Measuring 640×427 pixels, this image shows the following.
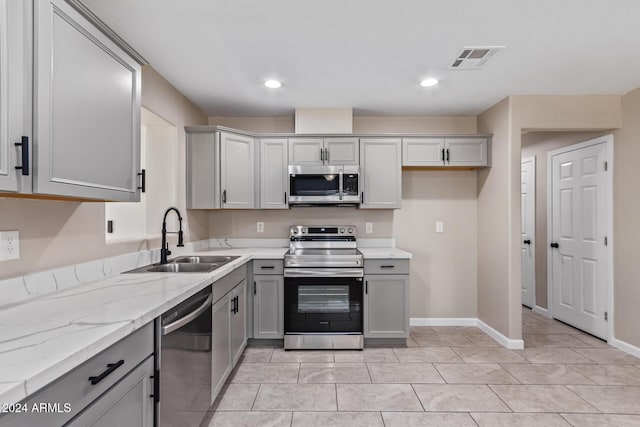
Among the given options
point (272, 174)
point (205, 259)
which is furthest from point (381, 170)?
point (205, 259)

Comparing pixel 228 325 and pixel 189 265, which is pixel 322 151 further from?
pixel 228 325

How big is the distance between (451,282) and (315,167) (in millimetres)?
2091

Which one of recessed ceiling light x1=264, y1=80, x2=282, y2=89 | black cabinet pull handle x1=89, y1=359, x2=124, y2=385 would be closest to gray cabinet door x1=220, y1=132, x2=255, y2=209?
recessed ceiling light x1=264, y1=80, x2=282, y2=89

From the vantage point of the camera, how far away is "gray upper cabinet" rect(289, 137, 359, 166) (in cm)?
356

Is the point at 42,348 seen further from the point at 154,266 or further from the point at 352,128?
the point at 352,128

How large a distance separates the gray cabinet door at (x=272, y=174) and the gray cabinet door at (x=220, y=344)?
1327 millimetres

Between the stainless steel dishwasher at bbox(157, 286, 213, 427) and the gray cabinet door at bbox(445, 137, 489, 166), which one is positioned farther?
the gray cabinet door at bbox(445, 137, 489, 166)

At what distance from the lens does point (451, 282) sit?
393 centimetres

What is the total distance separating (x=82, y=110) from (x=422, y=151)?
10.0 ft

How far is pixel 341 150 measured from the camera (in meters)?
3.57

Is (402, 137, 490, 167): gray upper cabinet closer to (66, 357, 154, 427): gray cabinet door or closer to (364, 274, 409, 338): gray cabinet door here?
(364, 274, 409, 338): gray cabinet door

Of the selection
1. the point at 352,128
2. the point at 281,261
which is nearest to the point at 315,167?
the point at 352,128

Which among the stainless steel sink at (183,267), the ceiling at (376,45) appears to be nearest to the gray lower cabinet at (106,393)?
the stainless steel sink at (183,267)

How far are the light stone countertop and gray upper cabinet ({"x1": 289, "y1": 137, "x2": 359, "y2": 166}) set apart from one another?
1885mm
